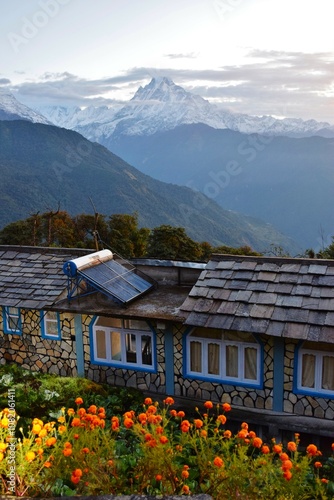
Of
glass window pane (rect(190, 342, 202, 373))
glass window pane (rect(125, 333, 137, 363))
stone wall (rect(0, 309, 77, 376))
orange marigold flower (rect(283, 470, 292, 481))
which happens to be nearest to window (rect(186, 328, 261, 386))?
glass window pane (rect(190, 342, 202, 373))

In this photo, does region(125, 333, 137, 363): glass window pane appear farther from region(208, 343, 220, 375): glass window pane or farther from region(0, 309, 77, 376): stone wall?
region(208, 343, 220, 375): glass window pane

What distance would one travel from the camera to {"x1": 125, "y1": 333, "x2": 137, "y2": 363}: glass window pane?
12016mm

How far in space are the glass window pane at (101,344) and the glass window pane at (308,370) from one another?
5028 mm

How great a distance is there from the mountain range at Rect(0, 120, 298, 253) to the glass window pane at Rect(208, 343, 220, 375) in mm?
86852

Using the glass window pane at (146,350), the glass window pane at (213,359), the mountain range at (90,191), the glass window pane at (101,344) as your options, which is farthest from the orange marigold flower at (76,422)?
the mountain range at (90,191)

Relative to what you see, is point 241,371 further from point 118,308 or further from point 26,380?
point 26,380

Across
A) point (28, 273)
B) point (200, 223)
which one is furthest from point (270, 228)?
point (28, 273)

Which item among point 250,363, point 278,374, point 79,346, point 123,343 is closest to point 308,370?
point 278,374

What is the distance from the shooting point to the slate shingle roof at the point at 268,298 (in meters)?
9.91

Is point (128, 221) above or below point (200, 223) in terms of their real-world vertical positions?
above

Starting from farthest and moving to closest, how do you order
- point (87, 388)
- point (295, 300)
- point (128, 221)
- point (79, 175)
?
point (79, 175), point (128, 221), point (87, 388), point (295, 300)

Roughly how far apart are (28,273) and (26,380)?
3628 millimetres

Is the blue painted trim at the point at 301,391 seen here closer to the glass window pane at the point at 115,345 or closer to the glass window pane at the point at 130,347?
the glass window pane at the point at 130,347

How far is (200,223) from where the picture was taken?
5064 inches
